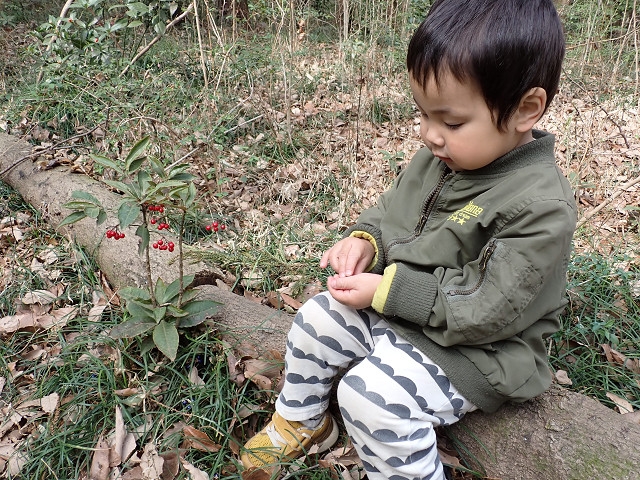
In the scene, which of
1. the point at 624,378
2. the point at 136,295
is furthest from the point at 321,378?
the point at 624,378

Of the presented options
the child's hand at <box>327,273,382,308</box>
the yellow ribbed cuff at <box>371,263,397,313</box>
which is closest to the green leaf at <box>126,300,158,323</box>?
the child's hand at <box>327,273,382,308</box>

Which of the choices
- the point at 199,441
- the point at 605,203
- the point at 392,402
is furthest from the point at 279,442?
the point at 605,203

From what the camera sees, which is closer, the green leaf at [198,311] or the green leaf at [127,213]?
the green leaf at [127,213]

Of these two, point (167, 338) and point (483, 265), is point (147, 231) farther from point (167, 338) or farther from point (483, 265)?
point (483, 265)

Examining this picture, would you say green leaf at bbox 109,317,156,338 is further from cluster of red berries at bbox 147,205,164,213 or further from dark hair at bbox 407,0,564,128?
dark hair at bbox 407,0,564,128

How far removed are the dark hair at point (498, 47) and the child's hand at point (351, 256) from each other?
0.68 m

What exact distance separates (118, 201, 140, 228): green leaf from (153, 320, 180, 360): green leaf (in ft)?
1.77

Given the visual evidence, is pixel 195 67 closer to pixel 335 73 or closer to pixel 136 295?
pixel 335 73

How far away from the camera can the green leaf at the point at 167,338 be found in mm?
1849

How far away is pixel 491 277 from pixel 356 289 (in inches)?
17.0

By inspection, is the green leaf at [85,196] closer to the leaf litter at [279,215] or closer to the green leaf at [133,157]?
the green leaf at [133,157]

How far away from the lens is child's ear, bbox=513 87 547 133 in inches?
52.5

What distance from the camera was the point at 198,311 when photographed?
202cm

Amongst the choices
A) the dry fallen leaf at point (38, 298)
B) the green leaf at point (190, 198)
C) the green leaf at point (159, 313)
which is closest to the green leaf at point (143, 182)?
the green leaf at point (190, 198)
